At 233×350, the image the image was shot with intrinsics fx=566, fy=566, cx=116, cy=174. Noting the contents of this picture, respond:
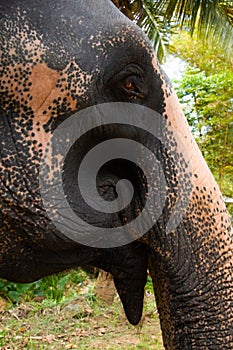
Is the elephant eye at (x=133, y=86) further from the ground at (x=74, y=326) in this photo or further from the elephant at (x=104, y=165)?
the ground at (x=74, y=326)

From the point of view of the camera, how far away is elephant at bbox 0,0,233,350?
1657 mm

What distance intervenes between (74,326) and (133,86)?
3.49 meters

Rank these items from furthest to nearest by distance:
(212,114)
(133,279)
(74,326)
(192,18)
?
(212,114), (192,18), (74,326), (133,279)

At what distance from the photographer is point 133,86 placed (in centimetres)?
180

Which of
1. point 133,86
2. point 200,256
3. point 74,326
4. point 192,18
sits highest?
point 133,86

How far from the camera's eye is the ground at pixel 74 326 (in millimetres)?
4406

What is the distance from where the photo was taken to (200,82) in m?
9.54

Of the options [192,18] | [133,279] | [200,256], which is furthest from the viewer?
[192,18]

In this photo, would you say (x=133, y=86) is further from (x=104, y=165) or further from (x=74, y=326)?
(x=74, y=326)

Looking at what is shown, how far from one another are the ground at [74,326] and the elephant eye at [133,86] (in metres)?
2.74

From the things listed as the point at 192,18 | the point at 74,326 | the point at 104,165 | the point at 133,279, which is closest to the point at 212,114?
the point at 192,18

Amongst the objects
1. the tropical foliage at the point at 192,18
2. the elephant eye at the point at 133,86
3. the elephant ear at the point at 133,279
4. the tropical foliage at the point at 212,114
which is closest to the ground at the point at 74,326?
the elephant ear at the point at 133,279

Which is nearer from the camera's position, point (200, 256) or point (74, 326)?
point (200, 256)

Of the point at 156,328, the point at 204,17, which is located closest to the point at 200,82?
the point at 204,17
